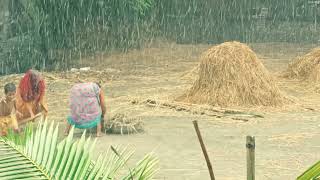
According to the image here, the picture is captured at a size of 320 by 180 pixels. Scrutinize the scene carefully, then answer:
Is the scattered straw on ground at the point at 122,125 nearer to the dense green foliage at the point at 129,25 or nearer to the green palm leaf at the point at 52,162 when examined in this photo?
the green palm leaf at the point at 52,162

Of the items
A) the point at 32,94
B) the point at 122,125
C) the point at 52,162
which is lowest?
the point at 122,125

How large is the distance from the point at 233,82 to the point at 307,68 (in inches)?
118

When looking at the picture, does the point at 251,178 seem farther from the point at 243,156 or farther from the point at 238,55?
the point at 238,55

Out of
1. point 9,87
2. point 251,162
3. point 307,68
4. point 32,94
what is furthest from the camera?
point 307,68

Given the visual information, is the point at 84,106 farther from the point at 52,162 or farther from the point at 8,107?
the point at 52,162

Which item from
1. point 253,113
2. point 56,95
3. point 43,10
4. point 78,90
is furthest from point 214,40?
point 78,90

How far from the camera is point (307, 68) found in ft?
46.4

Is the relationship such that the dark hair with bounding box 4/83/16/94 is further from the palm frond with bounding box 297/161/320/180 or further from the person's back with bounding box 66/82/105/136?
the palm frond with bounding box 297/161/320/180

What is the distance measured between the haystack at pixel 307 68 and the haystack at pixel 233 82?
2.02 m

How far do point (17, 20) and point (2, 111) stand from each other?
10910 millimetres

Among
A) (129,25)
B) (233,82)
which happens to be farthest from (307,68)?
(129,25)

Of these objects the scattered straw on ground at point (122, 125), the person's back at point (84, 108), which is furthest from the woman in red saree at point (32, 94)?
the scattered straw on ground at point (122, 125)

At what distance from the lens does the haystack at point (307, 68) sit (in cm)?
1377

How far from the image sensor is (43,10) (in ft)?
62.5
